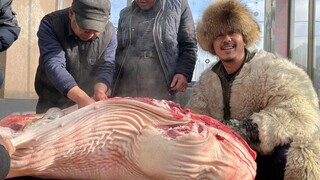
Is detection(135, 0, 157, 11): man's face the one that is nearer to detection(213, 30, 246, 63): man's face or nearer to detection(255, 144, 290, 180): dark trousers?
detection(213, 30, 246, 63): man's face

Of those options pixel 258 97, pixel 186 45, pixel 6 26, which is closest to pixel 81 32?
pixel 6 26

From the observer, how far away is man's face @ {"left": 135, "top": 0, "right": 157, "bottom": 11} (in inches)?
133

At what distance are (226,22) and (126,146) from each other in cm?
120

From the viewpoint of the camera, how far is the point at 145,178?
188cm

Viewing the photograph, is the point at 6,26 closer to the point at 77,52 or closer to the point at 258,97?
the point at 77,52

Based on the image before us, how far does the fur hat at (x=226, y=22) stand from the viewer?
2.76 metres

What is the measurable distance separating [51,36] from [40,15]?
84.9 inches

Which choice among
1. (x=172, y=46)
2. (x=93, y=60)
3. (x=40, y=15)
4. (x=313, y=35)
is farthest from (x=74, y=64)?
(x=313, y=35)

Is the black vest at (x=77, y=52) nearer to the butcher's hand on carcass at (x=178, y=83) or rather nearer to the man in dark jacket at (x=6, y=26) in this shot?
the man in dark jacket at (x=6, y=26)

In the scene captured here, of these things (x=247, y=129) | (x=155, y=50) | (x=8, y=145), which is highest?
(x=155, y=50)

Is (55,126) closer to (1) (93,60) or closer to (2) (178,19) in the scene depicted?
(1) (93,60)

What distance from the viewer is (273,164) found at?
2484 millimetres

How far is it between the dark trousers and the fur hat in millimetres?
689

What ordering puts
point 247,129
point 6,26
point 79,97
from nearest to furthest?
point 247,129 < point 79,97 < point 6,26
